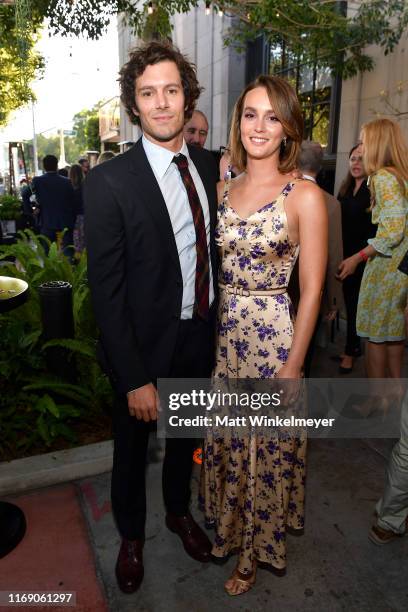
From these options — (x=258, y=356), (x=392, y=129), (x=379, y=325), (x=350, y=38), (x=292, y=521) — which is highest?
(x=350, y=38)

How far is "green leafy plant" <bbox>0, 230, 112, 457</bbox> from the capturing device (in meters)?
3.59

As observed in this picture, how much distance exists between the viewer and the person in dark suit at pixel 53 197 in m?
8.67

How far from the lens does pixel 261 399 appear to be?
245 centimetres

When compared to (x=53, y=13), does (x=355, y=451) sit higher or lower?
lower

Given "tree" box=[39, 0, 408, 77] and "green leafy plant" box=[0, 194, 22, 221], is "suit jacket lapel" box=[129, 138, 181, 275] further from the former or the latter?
"green leafy plant" box=[0, 194, 22, 221]

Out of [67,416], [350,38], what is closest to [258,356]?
[67,416]

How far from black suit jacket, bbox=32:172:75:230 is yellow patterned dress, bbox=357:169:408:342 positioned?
631cm

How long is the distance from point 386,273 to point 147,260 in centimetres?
239

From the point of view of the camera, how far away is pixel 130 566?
2.52 metres

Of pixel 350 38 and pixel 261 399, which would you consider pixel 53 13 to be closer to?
pixel 350 38

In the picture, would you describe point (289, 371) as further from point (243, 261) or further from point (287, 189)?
point (287, 189)

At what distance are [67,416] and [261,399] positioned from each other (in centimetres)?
195

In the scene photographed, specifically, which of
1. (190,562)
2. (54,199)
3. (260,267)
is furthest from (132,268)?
(54,199)

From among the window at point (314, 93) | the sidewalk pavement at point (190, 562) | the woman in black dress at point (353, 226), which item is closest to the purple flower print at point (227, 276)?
the sidewalk pavement at point (190, 562)
